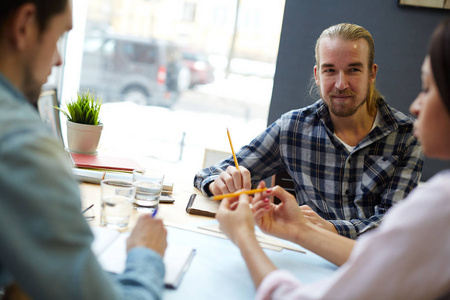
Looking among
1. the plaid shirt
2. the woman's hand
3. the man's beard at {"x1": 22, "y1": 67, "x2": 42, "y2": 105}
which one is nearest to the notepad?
the woman's hand

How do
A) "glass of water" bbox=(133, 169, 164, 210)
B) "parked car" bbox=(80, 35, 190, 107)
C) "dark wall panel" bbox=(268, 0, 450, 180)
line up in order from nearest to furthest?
"glass of water" bbox=(133, 169, 164, 210), "dark wall panel" bbox=(268, 0, 450, 180), "parked car" bbox=(80, 35, 190, 107)

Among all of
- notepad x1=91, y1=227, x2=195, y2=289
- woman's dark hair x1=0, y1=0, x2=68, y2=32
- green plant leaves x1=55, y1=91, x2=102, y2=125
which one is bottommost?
notepad x1=91, y1=227, x2=195, y2=289

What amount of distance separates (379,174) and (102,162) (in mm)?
1019

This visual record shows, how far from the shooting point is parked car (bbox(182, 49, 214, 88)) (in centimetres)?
576

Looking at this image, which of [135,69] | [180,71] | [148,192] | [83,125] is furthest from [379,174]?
[135,69]

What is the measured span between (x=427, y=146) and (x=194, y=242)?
605 mm

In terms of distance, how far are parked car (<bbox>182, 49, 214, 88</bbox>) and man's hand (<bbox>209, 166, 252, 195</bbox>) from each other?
4.36 metres

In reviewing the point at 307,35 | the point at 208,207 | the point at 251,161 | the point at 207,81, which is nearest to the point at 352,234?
the point at 208,207

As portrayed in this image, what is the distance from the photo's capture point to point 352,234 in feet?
4.83

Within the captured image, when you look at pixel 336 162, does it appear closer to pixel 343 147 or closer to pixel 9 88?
pixel 343 147

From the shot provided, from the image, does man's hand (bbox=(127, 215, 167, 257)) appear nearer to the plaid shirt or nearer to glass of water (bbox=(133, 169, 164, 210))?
glass of water (bbox=(133, 169, 164, 210))

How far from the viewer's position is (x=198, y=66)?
19.3ft

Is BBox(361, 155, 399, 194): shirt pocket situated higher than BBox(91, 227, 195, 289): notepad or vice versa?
BBox(361, 155, 399, 194): shirt pocket

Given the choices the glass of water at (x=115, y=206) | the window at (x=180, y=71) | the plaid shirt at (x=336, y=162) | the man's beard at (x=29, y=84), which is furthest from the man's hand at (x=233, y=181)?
the window at (x=180, y=71)
